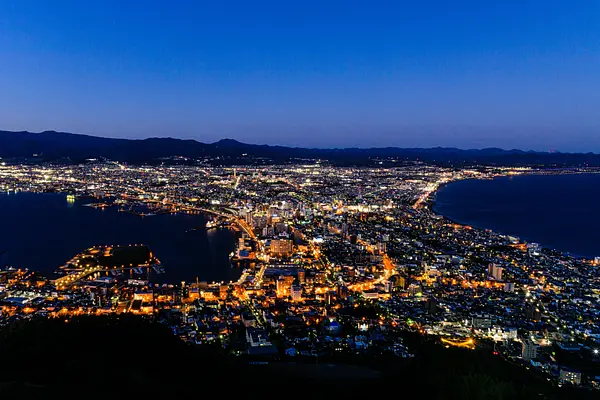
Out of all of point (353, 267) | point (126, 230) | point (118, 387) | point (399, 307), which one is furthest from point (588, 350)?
point (126, 230)

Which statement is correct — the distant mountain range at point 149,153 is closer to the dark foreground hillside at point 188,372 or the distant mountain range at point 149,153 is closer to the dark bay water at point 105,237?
the dark bay water at point 105,237

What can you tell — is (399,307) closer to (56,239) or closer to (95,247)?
(95,247)

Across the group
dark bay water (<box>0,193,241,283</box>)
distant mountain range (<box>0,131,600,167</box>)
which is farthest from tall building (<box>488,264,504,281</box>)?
distant mountain range (<box>0,131,600,167</box>)

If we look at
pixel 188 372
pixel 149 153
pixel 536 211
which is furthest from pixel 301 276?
pixel 149 153

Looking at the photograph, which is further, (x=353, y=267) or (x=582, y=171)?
(x=582, y=171)

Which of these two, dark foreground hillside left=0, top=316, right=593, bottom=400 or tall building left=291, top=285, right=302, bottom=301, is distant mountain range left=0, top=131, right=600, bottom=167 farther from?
dark foreground hillside left=0, top=316, right=593, bottom=400

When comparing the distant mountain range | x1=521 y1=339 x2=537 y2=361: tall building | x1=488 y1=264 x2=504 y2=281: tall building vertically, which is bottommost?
x1=521 y1=339 x2=537 y2=361: tall building

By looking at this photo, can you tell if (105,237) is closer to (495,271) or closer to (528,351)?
(495,271)
